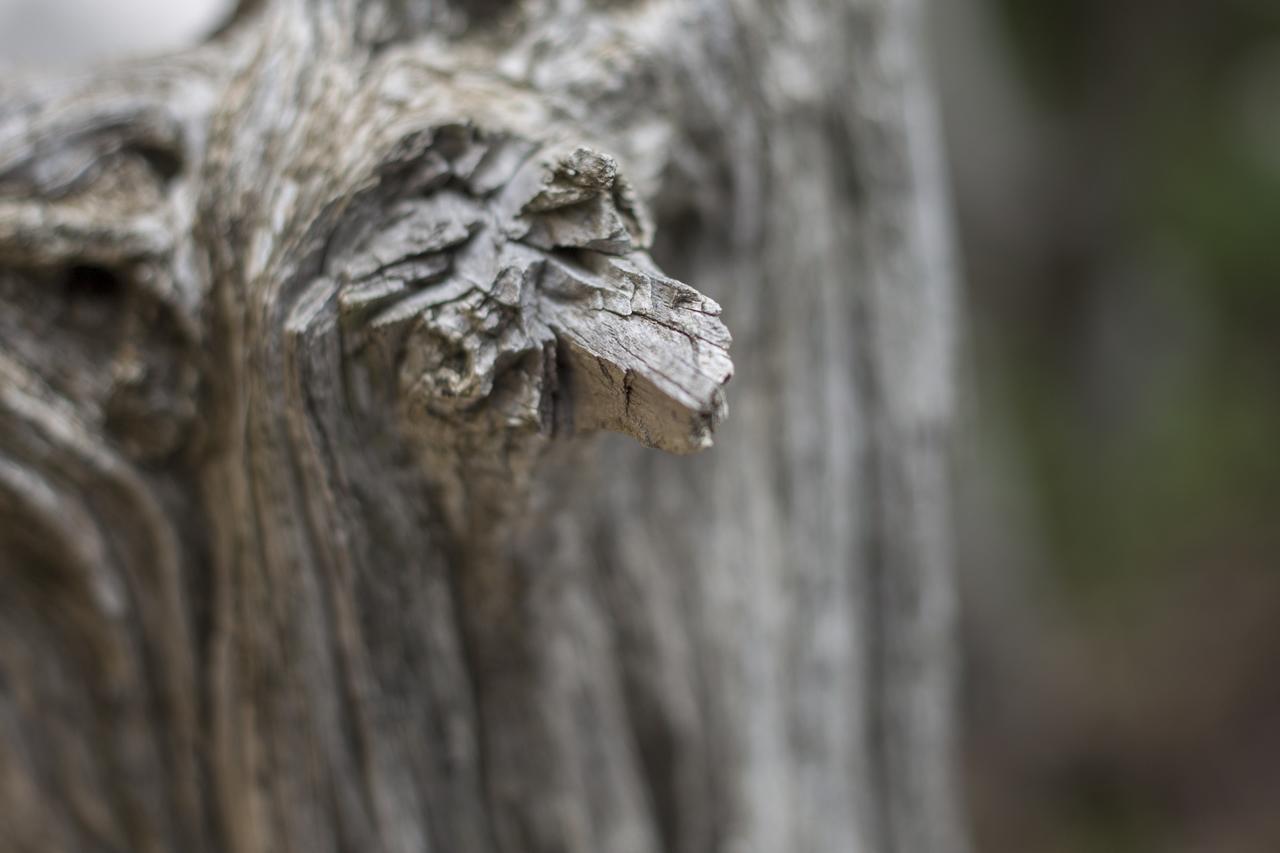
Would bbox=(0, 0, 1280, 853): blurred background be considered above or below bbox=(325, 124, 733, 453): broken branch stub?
above

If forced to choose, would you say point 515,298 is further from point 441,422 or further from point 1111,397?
point 1111,397

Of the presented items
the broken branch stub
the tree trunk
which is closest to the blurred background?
the tree trunk

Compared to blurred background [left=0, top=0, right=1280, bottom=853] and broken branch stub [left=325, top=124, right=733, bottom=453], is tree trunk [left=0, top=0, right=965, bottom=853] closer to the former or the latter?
broken branch stub [left=325, top=124, right=733, bottom=453]

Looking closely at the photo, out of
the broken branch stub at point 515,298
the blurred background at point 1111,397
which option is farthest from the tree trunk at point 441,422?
the blurred background at point 1111,397

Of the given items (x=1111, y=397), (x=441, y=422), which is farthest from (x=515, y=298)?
(x=1111, y=397)

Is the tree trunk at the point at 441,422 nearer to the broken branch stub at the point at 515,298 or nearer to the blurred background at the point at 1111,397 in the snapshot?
the broken branch stub at the point at 515,298

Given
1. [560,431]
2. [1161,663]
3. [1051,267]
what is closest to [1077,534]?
[1161,663]

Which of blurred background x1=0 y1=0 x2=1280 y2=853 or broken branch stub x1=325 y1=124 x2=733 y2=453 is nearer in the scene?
broken branch stub x1=325 y1=124 x2=733 y2=453

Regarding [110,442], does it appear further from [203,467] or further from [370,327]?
[370,327]
